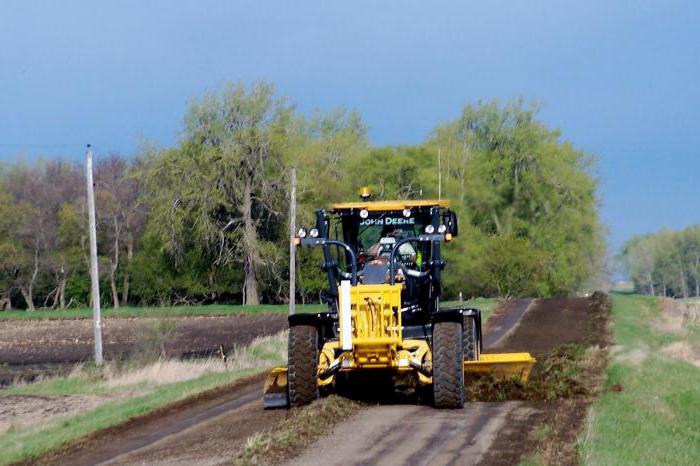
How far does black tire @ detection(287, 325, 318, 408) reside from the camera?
47.2 feet

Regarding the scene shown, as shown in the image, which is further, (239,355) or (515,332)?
(515,332)

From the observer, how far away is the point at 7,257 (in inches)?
2689

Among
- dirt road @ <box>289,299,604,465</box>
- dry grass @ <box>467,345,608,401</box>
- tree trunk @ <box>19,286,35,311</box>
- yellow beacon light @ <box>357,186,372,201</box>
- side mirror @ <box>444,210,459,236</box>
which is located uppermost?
yellow beacon light @ <box>357,186,372,201</box>

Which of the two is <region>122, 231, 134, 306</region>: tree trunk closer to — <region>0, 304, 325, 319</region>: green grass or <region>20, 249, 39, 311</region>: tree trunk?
<region>20, 249, 39, 311</region>: tree trunk

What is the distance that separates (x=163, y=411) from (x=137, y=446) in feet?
10.9

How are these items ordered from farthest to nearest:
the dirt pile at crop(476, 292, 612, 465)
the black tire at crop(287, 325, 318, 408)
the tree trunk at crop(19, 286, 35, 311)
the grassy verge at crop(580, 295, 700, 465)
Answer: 1. the tree trunk at crop(19, 286, 35, 311)
2. the black tire at crop(287, 325, 318, 408)
3. the dirt pile at crop(476, 292, 612, 465)
4. the grassy verge at crop(580, 295, 700, 465)

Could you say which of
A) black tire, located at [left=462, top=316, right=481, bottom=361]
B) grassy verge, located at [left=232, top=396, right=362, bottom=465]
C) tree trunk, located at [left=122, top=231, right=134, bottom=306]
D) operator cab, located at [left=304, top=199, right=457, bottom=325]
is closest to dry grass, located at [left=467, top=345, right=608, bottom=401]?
black tire, located at [left=462, top=316, right=481, bottom=361]

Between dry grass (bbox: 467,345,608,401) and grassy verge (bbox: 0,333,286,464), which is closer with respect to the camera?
grassy verge (bbox: 0,333,286,464)

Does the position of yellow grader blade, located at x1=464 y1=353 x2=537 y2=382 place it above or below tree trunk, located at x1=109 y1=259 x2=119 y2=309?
below

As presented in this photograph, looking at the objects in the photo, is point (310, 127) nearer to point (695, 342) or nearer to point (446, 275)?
point (446, 275)

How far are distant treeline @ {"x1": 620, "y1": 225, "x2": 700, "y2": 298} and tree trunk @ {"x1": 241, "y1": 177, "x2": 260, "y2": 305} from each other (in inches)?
2107

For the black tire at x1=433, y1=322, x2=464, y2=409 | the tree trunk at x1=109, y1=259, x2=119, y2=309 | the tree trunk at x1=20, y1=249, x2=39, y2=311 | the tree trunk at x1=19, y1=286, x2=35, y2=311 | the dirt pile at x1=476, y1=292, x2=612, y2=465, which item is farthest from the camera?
the tree trunk at x1=19, y1=286, x2=35, y2=311

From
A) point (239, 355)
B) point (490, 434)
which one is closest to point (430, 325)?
point (490, 434)

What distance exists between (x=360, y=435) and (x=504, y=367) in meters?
3.61
